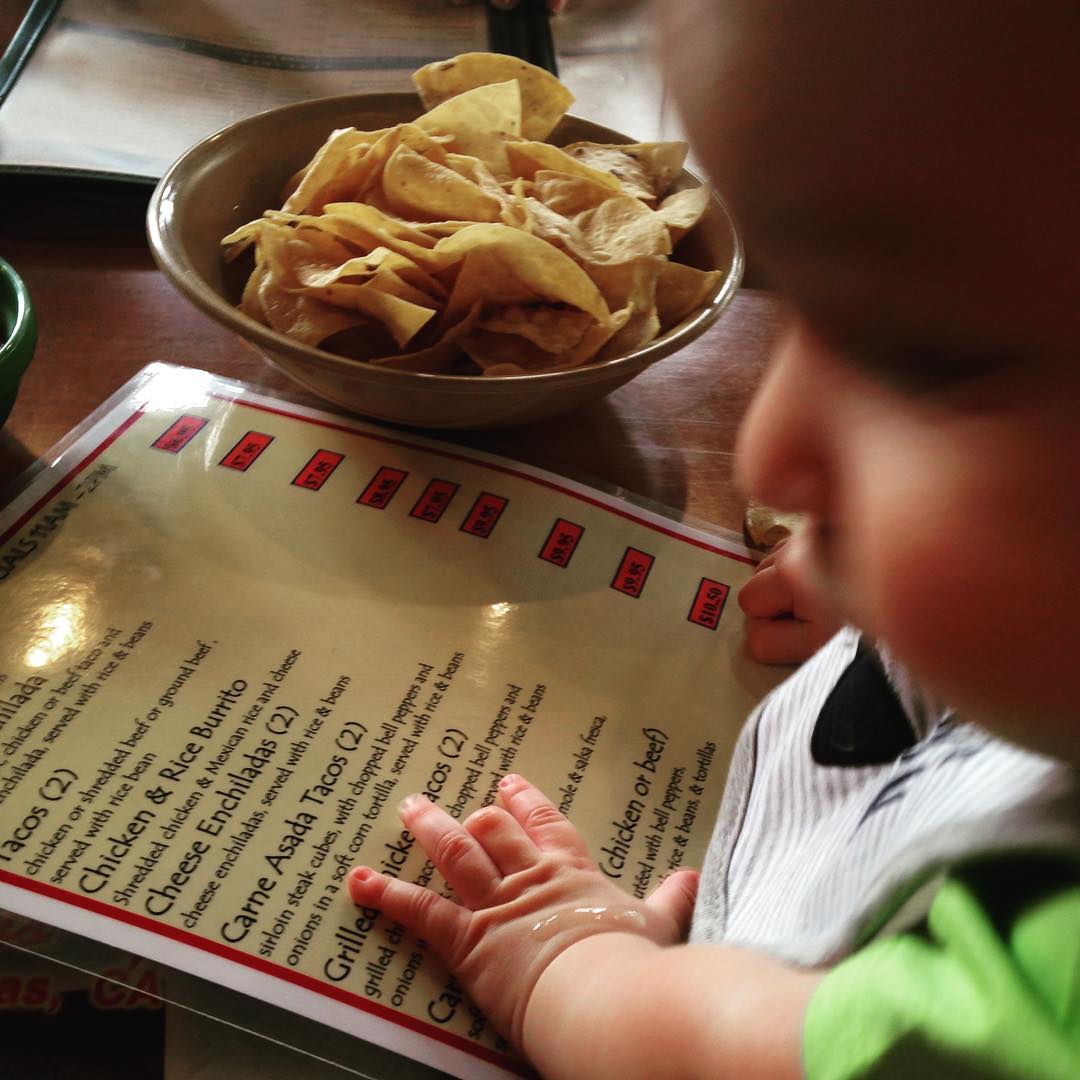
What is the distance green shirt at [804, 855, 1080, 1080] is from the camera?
22cm

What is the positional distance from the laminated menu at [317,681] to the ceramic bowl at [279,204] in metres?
0.06

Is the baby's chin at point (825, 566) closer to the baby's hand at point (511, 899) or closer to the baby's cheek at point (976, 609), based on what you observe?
the baby's cheek at point (976, 609)

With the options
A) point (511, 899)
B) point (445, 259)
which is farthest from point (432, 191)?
point (511, 899)

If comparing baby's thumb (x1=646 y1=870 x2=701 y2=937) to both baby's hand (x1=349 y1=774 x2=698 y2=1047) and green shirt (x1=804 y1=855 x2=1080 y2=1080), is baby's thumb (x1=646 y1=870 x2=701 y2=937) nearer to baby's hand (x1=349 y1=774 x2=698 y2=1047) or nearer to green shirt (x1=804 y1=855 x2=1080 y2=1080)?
baby's hand (x1=349 y1=774 x2=698 y2=1047)

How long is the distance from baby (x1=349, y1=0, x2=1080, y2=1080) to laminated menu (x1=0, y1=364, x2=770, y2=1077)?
3.0 inches

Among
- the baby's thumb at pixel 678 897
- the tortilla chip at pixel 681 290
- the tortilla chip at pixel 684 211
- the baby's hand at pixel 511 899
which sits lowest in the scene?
the baby's thumb at pixel 678 897

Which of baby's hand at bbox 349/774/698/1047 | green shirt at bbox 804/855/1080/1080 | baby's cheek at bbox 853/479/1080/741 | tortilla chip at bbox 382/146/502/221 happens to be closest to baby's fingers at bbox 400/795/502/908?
baby's hand at bbox 349/774/698/1047

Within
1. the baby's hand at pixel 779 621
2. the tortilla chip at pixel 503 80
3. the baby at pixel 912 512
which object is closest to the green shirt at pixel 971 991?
the baby at pixel 912 512

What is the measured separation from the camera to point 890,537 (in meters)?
0.17

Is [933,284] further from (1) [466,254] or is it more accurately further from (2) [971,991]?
(1) [466,254]

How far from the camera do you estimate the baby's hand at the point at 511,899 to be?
360 millimetres

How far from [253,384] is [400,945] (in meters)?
0.40

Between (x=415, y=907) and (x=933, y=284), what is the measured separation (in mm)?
311

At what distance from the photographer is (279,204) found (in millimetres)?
674
